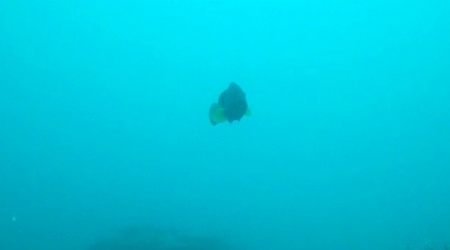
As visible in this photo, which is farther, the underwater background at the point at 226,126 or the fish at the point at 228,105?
the underwater background at the point at 226,126

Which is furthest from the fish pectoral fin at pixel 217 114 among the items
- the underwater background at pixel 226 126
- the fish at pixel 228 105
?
Answer: the underwater background at pixel 226 126

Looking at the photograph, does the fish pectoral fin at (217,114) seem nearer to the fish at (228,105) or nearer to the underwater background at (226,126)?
the fish at (228,105)

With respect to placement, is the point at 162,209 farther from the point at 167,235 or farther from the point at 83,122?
the point at 83,122

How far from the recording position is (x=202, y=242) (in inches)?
522

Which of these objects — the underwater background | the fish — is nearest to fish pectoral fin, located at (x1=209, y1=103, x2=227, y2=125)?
the fish

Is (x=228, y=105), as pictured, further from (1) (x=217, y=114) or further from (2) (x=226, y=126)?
(2) (x=226, y=126)

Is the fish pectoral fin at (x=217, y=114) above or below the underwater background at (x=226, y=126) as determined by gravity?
below

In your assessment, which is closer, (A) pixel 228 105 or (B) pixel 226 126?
(A) pixel 228 105

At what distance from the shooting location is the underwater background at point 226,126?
33375 millimetres

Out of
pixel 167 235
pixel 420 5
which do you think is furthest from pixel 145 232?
pixel 420 5

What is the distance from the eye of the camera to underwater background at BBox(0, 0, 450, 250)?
33375 mm

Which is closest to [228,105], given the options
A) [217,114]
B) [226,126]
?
[217,114]

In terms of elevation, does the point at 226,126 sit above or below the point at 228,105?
above

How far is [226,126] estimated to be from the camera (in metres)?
57.3
